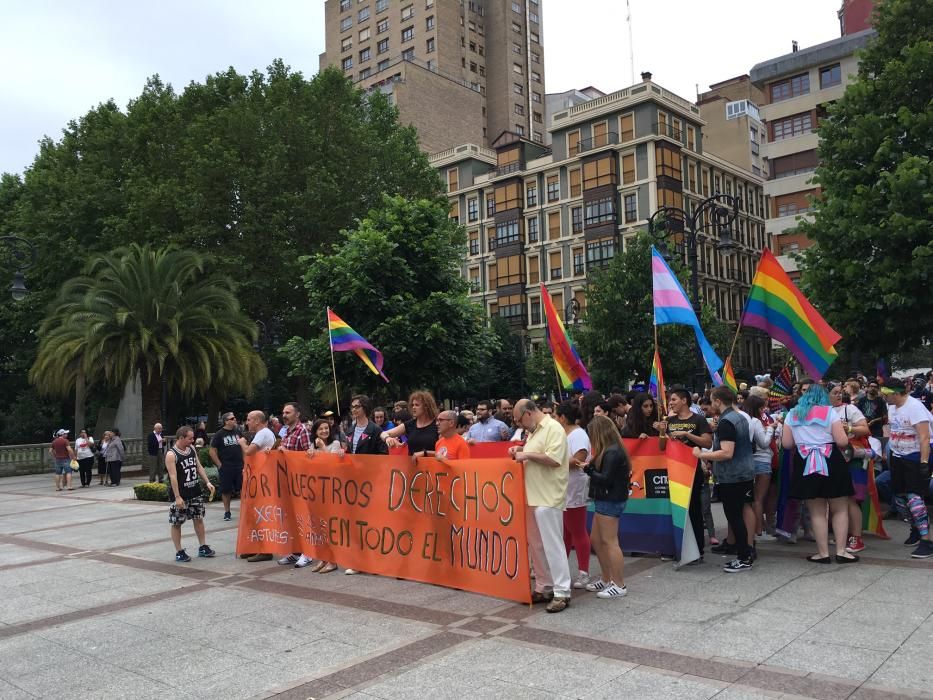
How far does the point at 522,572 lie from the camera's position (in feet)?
22.9

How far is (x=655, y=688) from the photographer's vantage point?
477 cm

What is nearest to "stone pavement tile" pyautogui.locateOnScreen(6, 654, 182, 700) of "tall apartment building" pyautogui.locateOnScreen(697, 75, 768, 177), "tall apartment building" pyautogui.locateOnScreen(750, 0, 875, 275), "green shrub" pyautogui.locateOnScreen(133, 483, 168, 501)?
"green shrub" pyautogui.locateOnScreen(133, 483, 168, 501)

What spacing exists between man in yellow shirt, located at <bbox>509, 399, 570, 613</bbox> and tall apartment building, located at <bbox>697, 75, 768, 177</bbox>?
6707 centimetres

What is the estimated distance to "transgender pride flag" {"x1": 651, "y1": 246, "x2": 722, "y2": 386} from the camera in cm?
1018

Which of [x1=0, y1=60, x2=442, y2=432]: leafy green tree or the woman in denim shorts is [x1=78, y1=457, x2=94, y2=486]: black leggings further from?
the woman in denim shorts

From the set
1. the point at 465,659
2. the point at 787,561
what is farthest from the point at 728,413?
the point at 465,659

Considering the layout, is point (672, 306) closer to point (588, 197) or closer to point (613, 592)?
point (613, 592)

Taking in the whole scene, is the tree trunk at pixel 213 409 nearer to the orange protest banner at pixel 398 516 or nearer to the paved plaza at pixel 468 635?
the orange protest banner at pixel 398 516

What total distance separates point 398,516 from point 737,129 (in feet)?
225

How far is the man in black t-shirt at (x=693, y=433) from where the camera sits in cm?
825

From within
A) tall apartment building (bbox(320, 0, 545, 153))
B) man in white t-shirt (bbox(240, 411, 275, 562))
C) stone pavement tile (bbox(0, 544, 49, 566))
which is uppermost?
tall apartment building (bbox(320, 0, 545, 153))

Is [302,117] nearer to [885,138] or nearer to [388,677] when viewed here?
[885,138]

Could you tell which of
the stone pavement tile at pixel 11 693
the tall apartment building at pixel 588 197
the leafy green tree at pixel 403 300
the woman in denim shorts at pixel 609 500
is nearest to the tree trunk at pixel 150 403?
the leafy green tree at pixel 403 300

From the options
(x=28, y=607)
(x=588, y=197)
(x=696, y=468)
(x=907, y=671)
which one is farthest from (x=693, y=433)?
(x=588, y=197)
